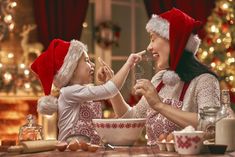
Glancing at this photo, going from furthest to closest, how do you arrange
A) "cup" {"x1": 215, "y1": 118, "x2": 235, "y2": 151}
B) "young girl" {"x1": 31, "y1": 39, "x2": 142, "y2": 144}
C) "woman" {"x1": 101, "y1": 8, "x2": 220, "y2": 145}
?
"young girl" {"x1": 31, "y1": 39, "x2": 142, "y2": 144} < "woman" {"x1": 101, "y1": 8, "x2": 220, "y2": 145} < "cup" {"x1": 215, "y1": 118, "x2": 235, "y2": 151}

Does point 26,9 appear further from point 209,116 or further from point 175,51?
point 209,116

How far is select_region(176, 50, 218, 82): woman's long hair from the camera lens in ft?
9.68

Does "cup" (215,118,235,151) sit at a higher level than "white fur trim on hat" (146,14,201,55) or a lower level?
lower

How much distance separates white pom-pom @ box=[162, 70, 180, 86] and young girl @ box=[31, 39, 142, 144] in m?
0.19

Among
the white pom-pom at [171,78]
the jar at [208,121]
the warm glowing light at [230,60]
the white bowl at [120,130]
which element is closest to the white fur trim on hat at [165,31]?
the white pom-pom at [171,78]

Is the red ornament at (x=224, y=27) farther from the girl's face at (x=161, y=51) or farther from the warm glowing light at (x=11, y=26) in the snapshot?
the girl's face at (x=161, y=51)

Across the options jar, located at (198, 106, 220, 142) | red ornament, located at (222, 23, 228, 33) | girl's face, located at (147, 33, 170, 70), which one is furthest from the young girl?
red ornament, located at (222, 23, 228, 33)

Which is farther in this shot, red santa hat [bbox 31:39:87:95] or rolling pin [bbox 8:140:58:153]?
red santa hat [bbox 31:39:87:95]

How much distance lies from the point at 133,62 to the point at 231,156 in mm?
960

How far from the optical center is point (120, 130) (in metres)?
2.57

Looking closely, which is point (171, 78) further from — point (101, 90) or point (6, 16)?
point (6, 16)

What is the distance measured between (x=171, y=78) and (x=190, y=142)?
81 cm

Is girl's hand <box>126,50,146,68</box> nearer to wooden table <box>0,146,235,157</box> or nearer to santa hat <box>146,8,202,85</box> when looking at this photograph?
santa hat <box>146,8,202,85</box>

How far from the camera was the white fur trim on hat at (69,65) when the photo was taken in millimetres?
3228
